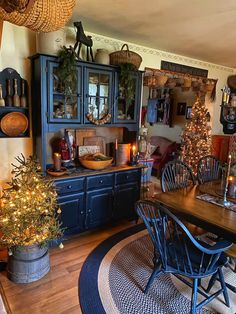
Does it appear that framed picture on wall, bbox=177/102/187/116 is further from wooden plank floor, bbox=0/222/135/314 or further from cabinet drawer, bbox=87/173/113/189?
wooden plank floor, bbox=0/222/135/314

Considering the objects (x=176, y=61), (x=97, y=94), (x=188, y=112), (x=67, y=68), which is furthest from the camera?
(x=188, y=112)

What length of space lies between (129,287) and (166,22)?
2.74 meters

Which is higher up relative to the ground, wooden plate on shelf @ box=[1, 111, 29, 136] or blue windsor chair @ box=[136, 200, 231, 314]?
wooden plate on shelf @ box=[1, 111, 29, 136]

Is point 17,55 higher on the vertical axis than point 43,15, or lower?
higher

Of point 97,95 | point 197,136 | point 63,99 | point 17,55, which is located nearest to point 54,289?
point 63,99

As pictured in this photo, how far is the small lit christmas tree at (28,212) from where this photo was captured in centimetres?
209

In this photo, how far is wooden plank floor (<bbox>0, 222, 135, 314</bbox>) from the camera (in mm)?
1933

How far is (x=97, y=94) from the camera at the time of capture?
294cm

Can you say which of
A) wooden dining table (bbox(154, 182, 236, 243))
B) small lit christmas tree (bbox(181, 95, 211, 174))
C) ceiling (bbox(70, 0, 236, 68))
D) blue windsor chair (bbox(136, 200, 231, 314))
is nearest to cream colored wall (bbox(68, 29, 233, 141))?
ceiling (bbox(70, 0, 236, 68))

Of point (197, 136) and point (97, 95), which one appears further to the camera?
point (197, 136)

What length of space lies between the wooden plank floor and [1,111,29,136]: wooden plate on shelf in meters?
1.40

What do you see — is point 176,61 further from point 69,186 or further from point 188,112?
point 69,186

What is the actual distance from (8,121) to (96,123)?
3.21 ft

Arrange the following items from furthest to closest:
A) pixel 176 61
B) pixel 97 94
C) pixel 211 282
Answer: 1. pixel 176 61
2. pixel 97 94
3. pixel 211 282
